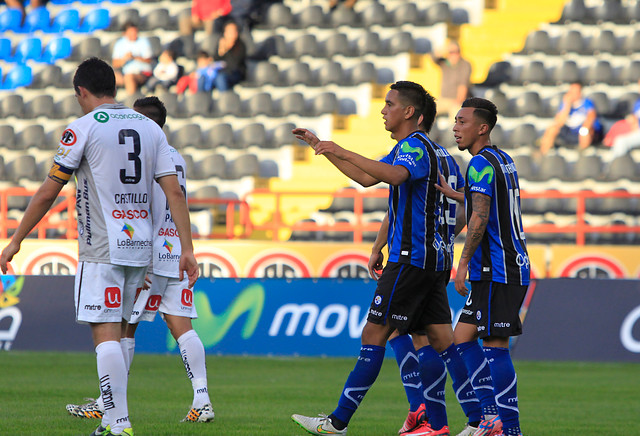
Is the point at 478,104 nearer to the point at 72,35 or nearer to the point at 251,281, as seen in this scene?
the point at 251,281

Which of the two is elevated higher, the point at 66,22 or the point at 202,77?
the point at 66,22

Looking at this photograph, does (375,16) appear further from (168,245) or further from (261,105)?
(168,245)

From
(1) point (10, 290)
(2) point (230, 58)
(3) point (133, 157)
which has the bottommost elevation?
(1) point (10, 290)

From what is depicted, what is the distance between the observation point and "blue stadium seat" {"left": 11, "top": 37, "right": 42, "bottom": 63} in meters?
23.1

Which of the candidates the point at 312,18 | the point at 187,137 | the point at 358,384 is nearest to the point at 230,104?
the point at 187,137

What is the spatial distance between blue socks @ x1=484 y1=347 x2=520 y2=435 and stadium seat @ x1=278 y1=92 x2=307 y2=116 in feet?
46.6

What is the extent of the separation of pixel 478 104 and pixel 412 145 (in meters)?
0.53

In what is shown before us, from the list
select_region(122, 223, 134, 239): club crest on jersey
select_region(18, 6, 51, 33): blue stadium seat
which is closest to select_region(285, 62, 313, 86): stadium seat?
select_region(18, 6, 51, 33): blue stadium seat

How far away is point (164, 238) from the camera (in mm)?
7621

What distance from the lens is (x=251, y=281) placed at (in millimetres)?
13320

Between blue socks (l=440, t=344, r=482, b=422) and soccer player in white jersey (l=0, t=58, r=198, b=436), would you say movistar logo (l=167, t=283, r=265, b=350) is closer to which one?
blue socks (l=440, t=344, r=482, b=422)

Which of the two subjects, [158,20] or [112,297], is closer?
[112,297]

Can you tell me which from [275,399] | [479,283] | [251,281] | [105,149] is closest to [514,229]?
[479,283]

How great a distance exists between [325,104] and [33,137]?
19.0ft
